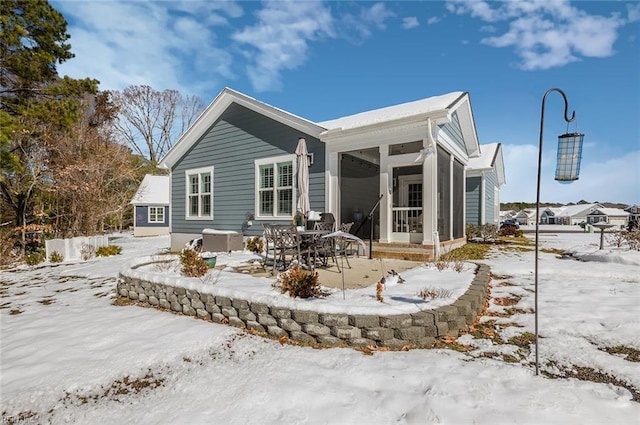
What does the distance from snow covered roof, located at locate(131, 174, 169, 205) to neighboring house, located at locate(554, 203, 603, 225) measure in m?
54.6

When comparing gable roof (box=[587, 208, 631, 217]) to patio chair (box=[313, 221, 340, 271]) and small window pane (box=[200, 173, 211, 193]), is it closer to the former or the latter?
patio chair (box=[313, 221, 340, 271])

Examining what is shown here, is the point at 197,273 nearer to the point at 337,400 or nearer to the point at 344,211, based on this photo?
the point at 337,400

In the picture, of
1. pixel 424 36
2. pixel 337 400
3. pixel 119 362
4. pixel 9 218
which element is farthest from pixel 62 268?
pixel 424 36

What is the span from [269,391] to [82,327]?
10.8 ft

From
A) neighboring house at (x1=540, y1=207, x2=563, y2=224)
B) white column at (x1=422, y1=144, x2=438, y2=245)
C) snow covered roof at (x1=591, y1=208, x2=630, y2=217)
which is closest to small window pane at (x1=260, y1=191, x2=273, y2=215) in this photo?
white column at (x1=422, y1=144, x2=438, y2=245)

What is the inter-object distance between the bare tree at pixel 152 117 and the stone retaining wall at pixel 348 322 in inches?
1140

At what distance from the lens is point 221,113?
1105cm

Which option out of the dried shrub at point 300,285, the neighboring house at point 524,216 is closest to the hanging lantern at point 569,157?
the dried shrub at point 300,285

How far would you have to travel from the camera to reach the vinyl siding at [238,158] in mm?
8914

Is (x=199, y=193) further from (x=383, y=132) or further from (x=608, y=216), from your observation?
(x=608, y=216)

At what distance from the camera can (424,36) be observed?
8.84 metres

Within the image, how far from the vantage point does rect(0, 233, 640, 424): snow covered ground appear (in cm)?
216

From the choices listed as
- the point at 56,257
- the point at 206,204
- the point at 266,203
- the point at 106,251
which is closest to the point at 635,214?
the point at 266,203

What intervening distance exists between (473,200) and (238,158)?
11.3 metres
